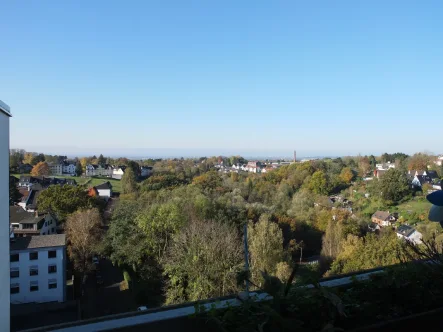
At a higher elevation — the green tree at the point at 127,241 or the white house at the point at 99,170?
the white house at the point at 99,170

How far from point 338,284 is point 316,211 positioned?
16.1 m

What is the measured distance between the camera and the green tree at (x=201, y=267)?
24.7 feet

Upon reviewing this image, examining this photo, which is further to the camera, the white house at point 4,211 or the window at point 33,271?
the window at point 33,271

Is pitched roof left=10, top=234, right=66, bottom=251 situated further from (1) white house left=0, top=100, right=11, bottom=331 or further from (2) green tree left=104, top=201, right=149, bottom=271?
(1) white house left=0, top=100, right=11, bottom=331

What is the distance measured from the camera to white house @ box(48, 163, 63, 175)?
3525cm

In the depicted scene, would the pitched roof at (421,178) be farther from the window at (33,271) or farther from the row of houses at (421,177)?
→ the window at (33,271)

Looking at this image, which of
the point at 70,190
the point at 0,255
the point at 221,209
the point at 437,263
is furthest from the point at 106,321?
the point at 70,190

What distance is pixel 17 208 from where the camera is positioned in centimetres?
1409

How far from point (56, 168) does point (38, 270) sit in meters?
30.2

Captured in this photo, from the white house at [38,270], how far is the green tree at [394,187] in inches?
728

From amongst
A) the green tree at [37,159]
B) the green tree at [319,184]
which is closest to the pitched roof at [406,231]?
the green tree at [319,184]

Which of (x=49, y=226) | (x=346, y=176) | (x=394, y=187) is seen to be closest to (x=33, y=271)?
(x=49, y=226)

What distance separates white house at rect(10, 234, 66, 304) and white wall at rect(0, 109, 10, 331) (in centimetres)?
833

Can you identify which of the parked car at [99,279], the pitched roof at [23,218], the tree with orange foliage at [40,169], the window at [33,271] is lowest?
the parked car at [99,279]
